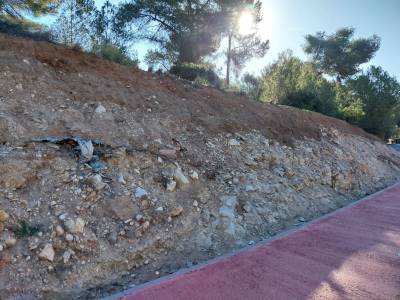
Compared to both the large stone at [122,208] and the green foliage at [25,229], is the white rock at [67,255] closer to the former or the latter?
the green foliage at [25,229]

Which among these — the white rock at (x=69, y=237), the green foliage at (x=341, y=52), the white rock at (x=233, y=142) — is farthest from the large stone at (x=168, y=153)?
the green foliage at (x=341, y=52)

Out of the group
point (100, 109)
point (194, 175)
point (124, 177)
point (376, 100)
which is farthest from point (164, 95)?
point (376, 100)

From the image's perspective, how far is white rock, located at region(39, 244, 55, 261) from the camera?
3947 millimetres

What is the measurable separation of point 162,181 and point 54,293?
2.33 metres

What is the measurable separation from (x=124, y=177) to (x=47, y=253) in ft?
5.35

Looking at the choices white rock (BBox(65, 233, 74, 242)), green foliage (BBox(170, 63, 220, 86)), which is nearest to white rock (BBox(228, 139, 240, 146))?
white rock (BBox(65, 233, 74, 242))

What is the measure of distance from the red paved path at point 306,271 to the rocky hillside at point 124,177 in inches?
18.4

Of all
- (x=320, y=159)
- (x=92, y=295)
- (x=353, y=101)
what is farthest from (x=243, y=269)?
(x=353, y=101)

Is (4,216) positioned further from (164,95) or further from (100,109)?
(164,95)

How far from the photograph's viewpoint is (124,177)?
5340 mm

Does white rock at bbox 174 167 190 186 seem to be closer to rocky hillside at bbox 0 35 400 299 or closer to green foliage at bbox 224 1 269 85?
rocky hillside at bbox 0 35 400 299

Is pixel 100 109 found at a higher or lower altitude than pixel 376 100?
lower

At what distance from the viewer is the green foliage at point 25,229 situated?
4047mm

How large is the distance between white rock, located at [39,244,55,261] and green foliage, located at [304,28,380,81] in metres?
27.9
